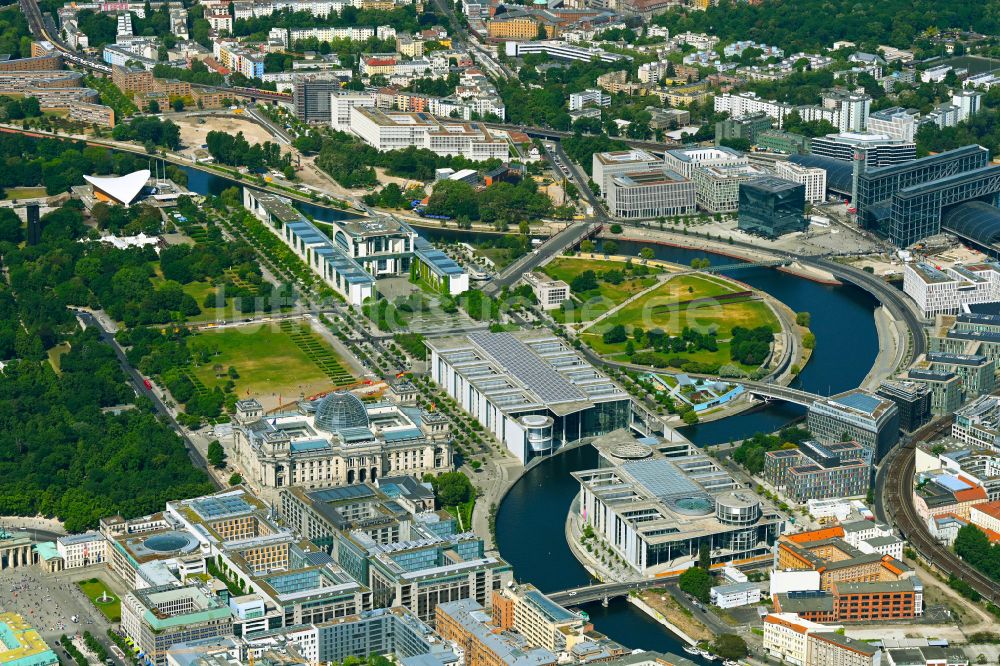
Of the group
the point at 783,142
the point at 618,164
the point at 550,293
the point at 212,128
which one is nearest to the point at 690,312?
the point at 550,293

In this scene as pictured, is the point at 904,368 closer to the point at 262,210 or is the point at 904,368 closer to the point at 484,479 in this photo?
the point at 484,479

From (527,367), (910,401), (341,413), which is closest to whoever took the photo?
(341,413)

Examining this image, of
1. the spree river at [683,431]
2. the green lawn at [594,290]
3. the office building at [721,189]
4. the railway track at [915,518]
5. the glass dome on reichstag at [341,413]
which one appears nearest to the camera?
the spree river at [683,431]

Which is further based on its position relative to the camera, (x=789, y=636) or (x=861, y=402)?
(x=861, y=402)

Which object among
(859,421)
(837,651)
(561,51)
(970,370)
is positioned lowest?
(837,651)

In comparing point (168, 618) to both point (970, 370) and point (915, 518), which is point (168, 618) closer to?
point (915, 518)

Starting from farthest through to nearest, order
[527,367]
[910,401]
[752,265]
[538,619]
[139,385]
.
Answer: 1. [752,265]
2. [139,385]
3. [527,367]
4. [910,401]
5. [538,619]

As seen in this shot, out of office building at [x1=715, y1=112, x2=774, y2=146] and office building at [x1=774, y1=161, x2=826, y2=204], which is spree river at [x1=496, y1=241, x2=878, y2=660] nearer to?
office building at [x1=774, y1=161, x2=826, y2=204]

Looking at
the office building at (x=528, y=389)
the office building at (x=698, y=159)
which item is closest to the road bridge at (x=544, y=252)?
the office building at (x=698, y=159)

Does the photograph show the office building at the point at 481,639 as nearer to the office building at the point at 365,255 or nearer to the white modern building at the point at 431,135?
the office building at the point at 365,255
